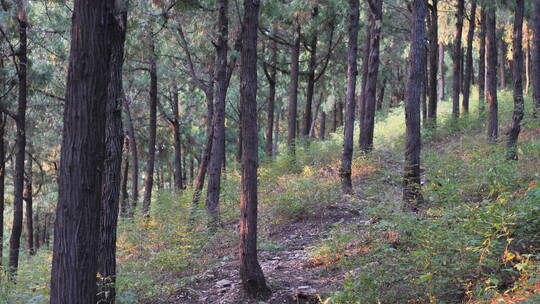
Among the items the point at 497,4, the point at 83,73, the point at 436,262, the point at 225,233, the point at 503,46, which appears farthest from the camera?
the point at 503,46

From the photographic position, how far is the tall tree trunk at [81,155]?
16.7ft

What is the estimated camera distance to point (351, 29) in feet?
40.2

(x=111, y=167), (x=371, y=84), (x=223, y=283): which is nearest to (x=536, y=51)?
(x=371, y=84)

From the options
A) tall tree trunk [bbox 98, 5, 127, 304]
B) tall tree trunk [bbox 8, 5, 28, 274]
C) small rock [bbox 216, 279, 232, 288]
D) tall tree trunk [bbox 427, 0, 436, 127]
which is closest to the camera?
tall tree trunk [bbox 98, 5, 127, 304]

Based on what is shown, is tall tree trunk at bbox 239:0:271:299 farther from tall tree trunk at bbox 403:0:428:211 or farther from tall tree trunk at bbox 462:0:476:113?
tall tree trunk at bbox 462:0:476:113

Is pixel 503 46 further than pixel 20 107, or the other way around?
pixel 503 46

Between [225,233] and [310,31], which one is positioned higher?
[310,31]

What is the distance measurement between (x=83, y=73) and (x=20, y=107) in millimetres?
9999

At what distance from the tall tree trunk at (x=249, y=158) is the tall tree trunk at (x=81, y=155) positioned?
92.2 inches

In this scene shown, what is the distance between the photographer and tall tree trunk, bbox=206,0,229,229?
41.0 feet

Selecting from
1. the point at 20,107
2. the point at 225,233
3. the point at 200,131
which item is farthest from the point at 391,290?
the point at 200,131

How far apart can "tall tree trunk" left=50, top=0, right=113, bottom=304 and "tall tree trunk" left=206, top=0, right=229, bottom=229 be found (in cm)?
682

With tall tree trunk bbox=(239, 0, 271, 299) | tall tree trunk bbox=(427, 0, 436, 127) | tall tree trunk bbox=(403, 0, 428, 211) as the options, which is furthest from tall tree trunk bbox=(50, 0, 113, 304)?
tall tree trunk bbox=(427, 0, 436, 127)

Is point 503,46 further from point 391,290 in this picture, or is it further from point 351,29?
point 391,290
